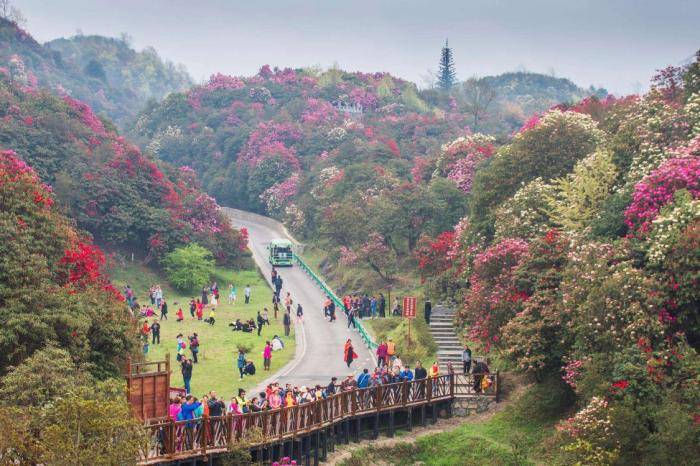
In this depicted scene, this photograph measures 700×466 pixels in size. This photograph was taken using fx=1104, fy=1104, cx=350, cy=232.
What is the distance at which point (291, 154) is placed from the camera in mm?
93938

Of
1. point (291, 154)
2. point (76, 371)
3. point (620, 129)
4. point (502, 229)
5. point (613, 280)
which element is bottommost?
point (76, 371)

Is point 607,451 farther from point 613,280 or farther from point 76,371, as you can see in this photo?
point 76,371

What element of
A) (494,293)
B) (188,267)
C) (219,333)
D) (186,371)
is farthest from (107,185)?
(494,293)

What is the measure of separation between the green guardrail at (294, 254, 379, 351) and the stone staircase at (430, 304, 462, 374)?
2689 mm

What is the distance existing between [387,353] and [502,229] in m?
7.00

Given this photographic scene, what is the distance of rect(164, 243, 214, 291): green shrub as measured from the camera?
6119cm

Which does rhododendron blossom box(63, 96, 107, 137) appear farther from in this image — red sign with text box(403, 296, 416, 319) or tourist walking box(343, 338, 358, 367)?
tourist walking box(343, 338, 358, 367)

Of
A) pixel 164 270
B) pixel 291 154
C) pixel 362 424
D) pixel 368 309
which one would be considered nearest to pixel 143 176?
pixel 164 270

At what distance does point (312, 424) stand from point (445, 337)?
14.8 m

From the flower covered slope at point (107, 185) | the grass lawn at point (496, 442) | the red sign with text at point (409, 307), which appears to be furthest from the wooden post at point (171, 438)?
the flower covered slope at point (107, 185)

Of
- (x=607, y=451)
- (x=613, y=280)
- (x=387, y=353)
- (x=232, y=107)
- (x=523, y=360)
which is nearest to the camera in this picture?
(x=607, y=451)

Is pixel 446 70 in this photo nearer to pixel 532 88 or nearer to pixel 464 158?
pixel 532 88

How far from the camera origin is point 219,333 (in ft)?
159

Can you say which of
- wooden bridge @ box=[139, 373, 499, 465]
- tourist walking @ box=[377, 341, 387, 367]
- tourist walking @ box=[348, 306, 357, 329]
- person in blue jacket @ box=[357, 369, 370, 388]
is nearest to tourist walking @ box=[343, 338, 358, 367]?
tourist walking @ box=[377, 341, 387, 367]
